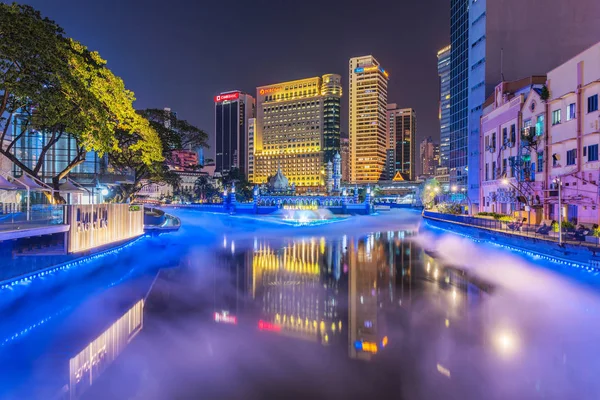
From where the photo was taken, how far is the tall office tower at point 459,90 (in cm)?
6494

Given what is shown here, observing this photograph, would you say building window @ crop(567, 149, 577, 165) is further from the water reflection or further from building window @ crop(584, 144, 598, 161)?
the water reflection

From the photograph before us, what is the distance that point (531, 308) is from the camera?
12.1 m

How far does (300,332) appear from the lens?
10.0m

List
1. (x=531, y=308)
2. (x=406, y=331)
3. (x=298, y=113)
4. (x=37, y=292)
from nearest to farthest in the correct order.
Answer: (x=406, y=331) < (x=531, y=308) < (x=37, y=292) < (x=298, y=113)

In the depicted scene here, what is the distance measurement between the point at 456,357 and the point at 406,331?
1748 mm

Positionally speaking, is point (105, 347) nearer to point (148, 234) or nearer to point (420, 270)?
point (420, 270)

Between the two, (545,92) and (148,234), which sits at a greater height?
(545,92)

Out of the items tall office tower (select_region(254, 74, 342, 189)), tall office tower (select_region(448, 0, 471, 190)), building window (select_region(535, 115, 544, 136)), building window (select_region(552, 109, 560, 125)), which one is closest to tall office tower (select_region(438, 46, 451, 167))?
tall office tower (select_region(254, 74, 342, 189))

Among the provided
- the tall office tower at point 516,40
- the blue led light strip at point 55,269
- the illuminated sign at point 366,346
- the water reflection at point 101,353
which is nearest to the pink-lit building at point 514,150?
the tall office tower at point 516,40

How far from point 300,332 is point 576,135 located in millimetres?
26883

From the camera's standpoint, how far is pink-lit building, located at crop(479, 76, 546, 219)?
104 ft

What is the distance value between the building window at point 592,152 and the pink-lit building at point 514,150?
5.24m

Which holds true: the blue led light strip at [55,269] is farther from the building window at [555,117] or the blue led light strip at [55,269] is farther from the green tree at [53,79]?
the building window at [555,117]

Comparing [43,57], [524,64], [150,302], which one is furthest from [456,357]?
[524,64]
